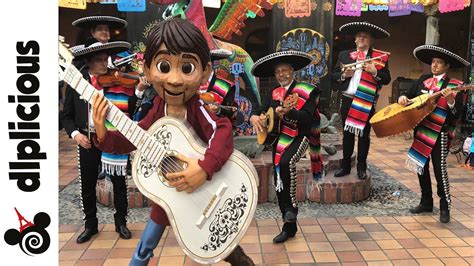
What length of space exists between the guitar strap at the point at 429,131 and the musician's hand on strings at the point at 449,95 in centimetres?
9

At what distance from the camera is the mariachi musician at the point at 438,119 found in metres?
4.13

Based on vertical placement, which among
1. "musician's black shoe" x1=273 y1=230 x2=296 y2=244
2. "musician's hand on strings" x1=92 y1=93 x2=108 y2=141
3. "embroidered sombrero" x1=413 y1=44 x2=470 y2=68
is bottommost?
"musician's black shoe" x1=273 y1=230 x2=296 y2=244

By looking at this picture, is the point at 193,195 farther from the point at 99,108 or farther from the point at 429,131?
the point at 429,131

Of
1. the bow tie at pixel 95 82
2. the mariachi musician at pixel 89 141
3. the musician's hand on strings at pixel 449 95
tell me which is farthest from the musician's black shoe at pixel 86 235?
the musician's hand on strings at pixel 449 95

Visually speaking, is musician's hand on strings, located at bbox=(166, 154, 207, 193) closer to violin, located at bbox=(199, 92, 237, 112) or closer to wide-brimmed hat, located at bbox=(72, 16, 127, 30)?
violin, located at bbox=(199, 92, 237, 112)

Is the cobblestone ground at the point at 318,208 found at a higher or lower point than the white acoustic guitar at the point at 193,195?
lower

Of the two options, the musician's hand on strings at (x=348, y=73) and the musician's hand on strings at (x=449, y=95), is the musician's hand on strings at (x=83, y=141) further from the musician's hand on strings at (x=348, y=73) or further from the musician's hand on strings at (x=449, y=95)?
the musician's hand on strings at (x=449, y=95)

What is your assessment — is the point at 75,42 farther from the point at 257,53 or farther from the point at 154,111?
the point at 154,111

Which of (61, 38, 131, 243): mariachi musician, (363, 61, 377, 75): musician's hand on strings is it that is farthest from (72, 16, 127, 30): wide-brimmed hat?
(363, 61, 377, 75): musician's hand on strings

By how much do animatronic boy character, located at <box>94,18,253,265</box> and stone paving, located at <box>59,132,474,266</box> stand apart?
1180mm

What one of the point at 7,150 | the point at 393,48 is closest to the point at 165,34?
the point at 7,150

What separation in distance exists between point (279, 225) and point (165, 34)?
251cm

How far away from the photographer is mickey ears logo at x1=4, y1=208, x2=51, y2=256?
1.89 m

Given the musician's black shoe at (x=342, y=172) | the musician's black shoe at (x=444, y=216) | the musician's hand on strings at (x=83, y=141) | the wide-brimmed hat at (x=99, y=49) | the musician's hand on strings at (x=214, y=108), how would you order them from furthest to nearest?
the musician's black shoe at (x=342, y=172) < the musician's black shoe at (x=444, y=216) < the musician's hand on strings at (x=214, y=108) < the musician's hand on strings at (x=83, y=141) < the wide-brimmed hat at (x=99, y=49)
